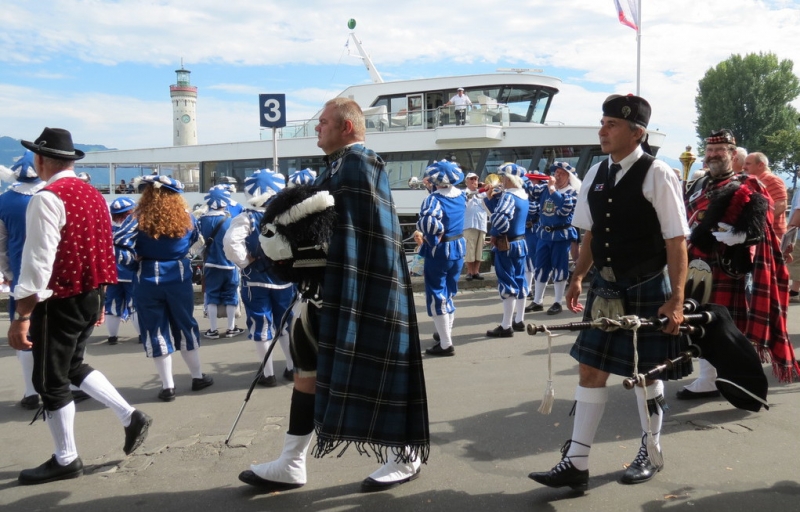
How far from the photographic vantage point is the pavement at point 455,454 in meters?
3.36

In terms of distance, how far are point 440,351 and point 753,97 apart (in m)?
52.0

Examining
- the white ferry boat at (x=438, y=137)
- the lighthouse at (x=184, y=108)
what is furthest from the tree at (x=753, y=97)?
the lighthouse at (x=184, y=108)

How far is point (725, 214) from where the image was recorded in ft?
14.8

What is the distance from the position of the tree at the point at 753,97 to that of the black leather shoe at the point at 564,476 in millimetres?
51320

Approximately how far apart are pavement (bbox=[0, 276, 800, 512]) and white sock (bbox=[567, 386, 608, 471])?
210 mm

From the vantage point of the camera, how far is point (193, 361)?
5.54 metres

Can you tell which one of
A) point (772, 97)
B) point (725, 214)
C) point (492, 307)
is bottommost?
point (492, 307)

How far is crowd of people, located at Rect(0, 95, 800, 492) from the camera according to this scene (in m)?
3.09

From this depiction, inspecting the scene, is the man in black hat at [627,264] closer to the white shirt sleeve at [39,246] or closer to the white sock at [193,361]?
the white shirt sleeve at [39,246]

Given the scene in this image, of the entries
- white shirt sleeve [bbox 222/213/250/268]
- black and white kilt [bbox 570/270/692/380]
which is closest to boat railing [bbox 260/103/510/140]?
white shirt sleeve [bbox 222/213/250/268]

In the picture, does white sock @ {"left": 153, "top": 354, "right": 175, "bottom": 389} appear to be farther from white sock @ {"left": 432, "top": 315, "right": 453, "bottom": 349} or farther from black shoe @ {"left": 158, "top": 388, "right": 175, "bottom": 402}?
white sock @ {"left": 432, "top": 315, "right": 453, "bottom": 349}

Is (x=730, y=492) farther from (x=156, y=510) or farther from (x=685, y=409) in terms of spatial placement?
(x=156, y=510)

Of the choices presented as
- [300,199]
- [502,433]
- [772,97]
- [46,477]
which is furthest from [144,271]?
[772,97]

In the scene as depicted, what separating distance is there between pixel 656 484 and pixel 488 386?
2.01 metres
